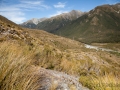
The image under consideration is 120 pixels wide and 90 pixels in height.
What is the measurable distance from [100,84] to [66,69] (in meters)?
5.10

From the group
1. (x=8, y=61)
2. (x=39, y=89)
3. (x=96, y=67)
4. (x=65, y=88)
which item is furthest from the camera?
(x=96, y=67)

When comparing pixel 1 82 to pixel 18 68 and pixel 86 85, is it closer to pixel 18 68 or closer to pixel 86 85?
pixel 18 68

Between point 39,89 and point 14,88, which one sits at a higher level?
point 14,88

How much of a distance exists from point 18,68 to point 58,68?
238 inches

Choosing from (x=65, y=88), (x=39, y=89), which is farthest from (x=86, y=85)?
(x=39, y=89)

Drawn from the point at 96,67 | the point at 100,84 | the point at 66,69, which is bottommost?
the point at 96,67

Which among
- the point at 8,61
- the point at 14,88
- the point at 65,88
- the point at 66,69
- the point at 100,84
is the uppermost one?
the point at 8,61

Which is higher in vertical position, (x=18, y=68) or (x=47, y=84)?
(x=18, y=68)

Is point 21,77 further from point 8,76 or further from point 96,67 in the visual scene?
point 96,67

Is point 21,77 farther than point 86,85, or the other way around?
point 86,85

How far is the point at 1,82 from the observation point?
2457mm

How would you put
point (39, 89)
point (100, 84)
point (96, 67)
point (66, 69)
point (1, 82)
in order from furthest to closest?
1. point (96, 67)
2. point (66, 69)
3. point (100, 84)
4. point (39, 89)
5. point (1, 82)

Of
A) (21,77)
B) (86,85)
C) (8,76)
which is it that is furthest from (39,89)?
(86,85)

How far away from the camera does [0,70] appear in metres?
2.52
